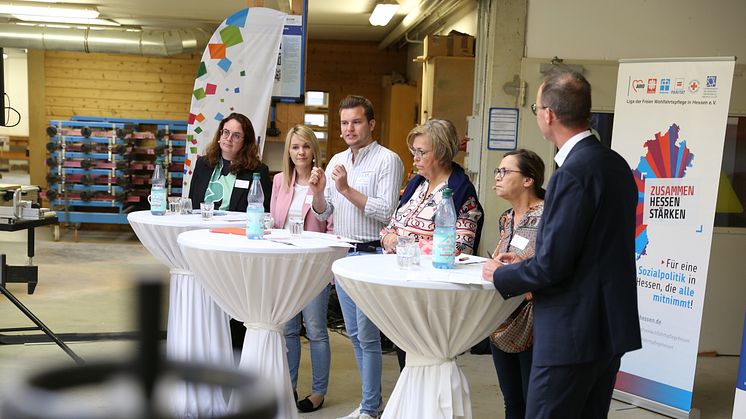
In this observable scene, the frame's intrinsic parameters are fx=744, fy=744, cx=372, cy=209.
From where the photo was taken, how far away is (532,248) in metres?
2.78

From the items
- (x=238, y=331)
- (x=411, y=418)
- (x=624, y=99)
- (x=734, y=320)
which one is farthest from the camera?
(x=734, y=320)

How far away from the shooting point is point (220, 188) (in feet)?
13.0

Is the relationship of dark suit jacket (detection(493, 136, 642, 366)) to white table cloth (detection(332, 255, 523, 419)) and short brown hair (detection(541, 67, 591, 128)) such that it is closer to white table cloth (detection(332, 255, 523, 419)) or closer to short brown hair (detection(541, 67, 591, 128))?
short brown hair (detection(541, 67, 591, 128))

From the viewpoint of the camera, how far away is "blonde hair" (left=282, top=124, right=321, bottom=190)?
3.74 meters

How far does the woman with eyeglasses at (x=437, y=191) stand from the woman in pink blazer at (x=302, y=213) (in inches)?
27.5

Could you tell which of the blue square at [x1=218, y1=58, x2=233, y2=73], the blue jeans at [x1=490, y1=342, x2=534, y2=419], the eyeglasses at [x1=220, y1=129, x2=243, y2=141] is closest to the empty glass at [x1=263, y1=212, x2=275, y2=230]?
the eyeglasses at [x1=220, y1=129, x2=243, y2=141]

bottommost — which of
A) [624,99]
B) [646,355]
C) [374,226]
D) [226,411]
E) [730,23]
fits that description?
[646,355]

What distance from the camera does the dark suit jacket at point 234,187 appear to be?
3900 millimetres

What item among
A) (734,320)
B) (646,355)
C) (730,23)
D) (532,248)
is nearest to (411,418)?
(532,248)

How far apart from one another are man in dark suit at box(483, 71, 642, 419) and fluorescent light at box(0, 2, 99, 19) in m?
9.24

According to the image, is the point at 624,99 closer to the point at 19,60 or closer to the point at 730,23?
the point at 730,23

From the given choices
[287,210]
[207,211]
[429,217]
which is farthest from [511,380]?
[207,211]

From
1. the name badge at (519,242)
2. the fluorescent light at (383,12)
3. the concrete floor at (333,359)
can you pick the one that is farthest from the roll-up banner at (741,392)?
the fluorescent light at (383,12)

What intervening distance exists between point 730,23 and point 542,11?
4.55 feet
